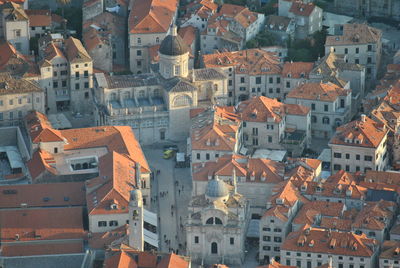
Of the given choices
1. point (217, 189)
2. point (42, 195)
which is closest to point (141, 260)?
point (217, 189)

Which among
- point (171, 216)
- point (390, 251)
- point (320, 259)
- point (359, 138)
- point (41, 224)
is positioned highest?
point (359, 138)

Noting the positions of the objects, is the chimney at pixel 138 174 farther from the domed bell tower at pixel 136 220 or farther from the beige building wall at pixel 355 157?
the beige building wall at pixel 355 157

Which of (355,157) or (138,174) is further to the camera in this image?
(355,157)

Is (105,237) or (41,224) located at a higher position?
(41,224)

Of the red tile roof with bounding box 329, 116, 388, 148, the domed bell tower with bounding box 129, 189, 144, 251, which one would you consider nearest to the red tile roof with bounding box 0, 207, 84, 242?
the domed bell tower with bounding box 129, 189, 144, 251

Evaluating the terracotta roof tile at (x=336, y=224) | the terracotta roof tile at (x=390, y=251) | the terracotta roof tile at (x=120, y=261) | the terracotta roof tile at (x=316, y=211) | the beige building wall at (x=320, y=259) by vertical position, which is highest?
the terracotta roof tile at (x=316, y=211)

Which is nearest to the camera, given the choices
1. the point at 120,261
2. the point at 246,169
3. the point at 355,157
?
the point at 120,261

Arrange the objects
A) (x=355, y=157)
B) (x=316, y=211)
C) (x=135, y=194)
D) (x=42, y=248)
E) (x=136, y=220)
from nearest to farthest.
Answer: (x=136, y=220)
(x=135, y=194)
(x=42, y=248)
(x=316, y=211)
(x=355, y=157)

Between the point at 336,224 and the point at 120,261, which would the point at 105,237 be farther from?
the point at 336,224

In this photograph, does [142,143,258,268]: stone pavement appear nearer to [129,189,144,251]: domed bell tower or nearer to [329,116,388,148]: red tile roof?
[129,189,144,251]: domed bell tower

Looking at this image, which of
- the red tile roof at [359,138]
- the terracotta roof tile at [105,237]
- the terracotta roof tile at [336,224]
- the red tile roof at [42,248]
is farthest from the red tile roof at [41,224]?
the red tile roof at [359,138]
